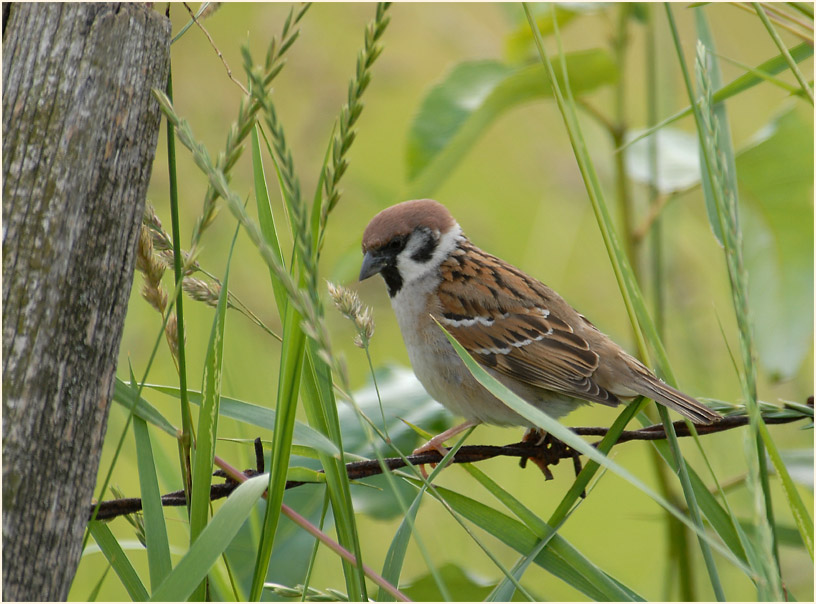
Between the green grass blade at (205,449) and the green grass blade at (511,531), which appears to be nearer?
the green grass blade at (205,449)

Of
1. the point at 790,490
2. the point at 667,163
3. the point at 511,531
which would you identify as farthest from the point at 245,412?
the point at 667,163

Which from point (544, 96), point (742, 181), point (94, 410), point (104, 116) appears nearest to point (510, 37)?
point (544, 96)

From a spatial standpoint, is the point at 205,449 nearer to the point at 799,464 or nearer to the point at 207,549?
the point at 207,549

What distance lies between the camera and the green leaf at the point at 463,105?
253cm

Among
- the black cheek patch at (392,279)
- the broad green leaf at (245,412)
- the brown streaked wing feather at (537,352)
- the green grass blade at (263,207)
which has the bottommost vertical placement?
the broad green leaf at (245,412)

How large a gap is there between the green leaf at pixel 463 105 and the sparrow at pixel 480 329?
208 millimetres

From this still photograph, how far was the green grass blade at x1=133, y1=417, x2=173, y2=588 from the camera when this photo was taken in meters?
1.35

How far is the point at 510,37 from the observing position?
2.64m

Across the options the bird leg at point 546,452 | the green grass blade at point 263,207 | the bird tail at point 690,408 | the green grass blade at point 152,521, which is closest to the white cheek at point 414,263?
the bird leg at point 546,452

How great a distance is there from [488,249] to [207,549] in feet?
11.0

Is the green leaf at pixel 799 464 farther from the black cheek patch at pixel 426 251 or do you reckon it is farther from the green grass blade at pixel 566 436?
the black cheek patch at pixel 426 251

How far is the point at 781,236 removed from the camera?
2643mm

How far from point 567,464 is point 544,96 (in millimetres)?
2445

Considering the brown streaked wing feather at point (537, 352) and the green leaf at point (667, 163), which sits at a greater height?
the green leaf at point (667, 163)
